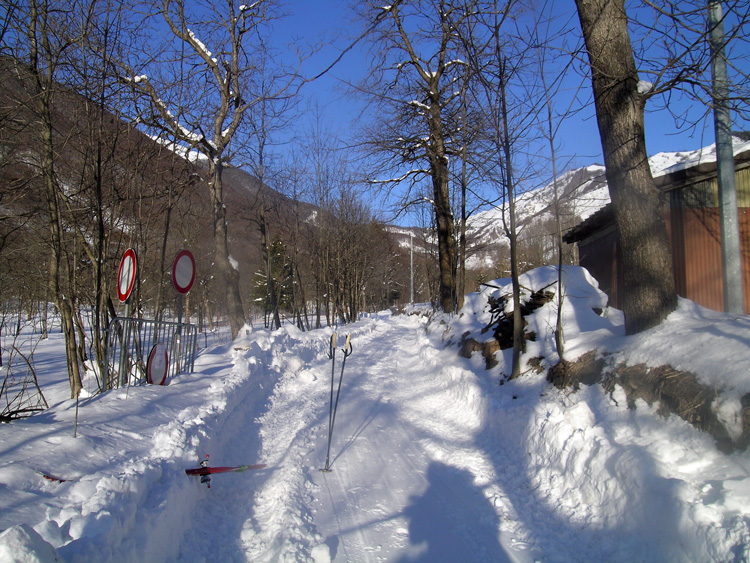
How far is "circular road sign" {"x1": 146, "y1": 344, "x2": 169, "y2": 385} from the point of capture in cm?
735

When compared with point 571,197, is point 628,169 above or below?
above

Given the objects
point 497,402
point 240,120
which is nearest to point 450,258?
point 240,120

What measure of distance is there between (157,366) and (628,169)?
7.73m

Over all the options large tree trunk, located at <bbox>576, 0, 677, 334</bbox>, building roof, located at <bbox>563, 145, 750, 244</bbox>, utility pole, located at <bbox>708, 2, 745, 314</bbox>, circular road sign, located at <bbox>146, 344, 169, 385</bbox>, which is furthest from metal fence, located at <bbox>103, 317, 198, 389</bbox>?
building roof, located at <bbox>563, 145, 750, 244</bbox>

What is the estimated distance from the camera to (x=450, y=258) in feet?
60.0

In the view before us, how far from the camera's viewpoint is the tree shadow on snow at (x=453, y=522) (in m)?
3.59

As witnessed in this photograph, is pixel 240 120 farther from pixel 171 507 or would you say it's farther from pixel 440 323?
pixel 171 507

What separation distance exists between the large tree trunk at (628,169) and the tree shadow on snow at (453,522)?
3.17 m

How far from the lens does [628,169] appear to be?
19.9 ft

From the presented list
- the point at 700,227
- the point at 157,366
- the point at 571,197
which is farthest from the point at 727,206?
the point at 157,366

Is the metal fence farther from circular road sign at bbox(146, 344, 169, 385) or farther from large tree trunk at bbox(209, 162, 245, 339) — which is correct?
large tree trunk at bbox(209, 162, 245, 339)

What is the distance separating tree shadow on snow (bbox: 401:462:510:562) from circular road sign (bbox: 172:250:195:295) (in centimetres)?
507

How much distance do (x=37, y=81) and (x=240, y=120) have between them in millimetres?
10141

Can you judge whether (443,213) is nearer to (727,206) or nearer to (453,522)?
(727,206)
